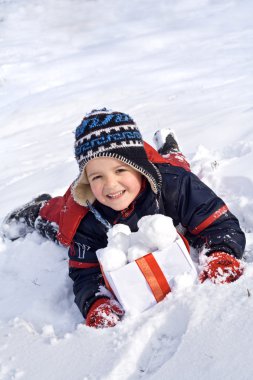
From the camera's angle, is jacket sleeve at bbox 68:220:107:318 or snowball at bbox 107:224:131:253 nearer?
snowball at bbox 107:224:131:253

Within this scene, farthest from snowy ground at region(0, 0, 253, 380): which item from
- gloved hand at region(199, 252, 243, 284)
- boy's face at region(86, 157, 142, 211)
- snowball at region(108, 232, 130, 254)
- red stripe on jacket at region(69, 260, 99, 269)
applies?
boy's face at region(86, 157, 142, 211)

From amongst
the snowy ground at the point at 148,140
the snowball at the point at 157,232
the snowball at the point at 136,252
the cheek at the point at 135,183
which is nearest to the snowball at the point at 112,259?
the snowball at the point at 136,252

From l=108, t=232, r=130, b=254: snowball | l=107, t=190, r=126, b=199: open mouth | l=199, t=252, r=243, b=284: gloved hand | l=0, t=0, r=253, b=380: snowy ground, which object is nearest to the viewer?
l=0, t=0, r=253, b=380: snowy ground

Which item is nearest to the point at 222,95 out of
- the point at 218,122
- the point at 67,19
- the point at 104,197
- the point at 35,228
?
the point at 218,122

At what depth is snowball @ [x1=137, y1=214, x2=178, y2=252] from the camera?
5.72ft

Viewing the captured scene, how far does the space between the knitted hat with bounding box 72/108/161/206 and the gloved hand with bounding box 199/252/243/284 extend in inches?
22.1

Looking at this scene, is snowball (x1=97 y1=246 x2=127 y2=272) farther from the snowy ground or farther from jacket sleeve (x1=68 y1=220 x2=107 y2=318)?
jacket sleeve (x1=68 y1=220 x2=107 y2=318)

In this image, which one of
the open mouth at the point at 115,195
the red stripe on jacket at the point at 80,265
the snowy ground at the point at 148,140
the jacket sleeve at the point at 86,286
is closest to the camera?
the snowy ground at the point at 148,140

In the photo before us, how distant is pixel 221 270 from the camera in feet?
5.82

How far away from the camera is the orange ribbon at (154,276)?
1.75m

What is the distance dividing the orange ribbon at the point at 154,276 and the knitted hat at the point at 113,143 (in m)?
0.57

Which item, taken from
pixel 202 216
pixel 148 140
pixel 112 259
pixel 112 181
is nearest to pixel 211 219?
pixel 202 216

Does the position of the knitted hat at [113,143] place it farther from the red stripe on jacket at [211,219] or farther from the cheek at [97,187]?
the red stripe on jacket at [211,219]

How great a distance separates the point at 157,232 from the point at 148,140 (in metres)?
2.90
